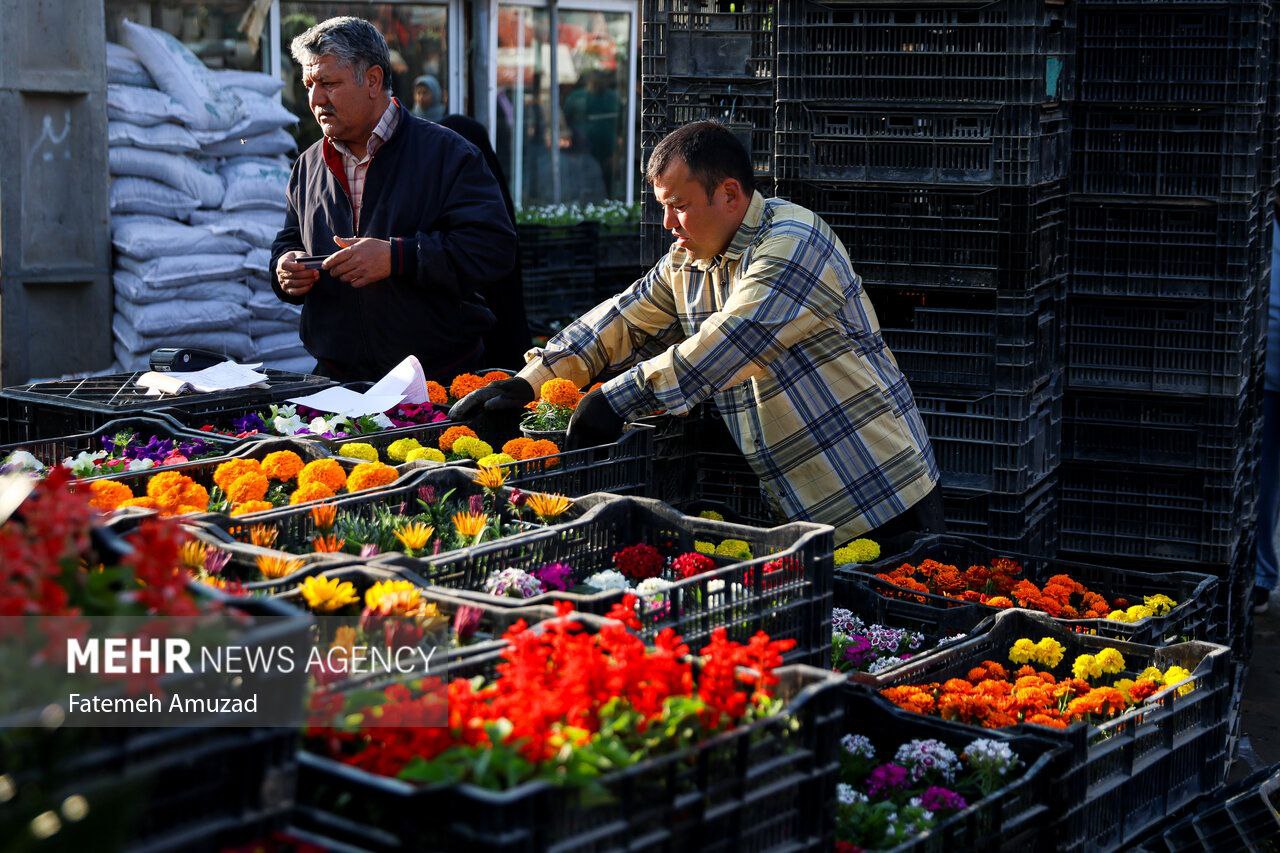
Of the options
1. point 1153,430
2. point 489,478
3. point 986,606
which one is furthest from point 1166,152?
point 489,478

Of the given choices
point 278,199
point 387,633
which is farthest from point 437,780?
point 278,199

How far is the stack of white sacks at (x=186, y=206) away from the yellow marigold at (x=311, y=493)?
4.41 m

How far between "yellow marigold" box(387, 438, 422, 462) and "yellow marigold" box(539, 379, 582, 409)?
378mm

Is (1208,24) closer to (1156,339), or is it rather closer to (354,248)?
(1156,339)

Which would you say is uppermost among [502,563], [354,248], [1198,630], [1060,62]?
[1060,62]

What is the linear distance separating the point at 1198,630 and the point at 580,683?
8.27ft

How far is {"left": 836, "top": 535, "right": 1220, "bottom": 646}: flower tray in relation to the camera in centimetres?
368

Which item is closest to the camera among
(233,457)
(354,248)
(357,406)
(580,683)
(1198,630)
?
(580,683)

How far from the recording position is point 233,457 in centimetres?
375

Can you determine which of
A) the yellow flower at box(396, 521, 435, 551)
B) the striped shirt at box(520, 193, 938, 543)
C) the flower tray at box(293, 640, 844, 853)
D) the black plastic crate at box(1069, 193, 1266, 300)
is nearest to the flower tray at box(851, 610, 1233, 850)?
the flower tray at box(293, 640, 844, 853)

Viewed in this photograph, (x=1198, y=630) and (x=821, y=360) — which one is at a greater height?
(x=821, y=360)

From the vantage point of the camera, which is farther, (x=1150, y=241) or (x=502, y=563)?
(x=1150, y=241)

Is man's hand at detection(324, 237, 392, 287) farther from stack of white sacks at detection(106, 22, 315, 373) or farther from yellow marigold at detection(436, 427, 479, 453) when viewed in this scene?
stack of white sacks at detection(106, 22, 315, 373)

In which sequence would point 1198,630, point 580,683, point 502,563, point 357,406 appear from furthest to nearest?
1. point 357,406
2. point 1198,630
3. point 502,563
4. point 580,683
